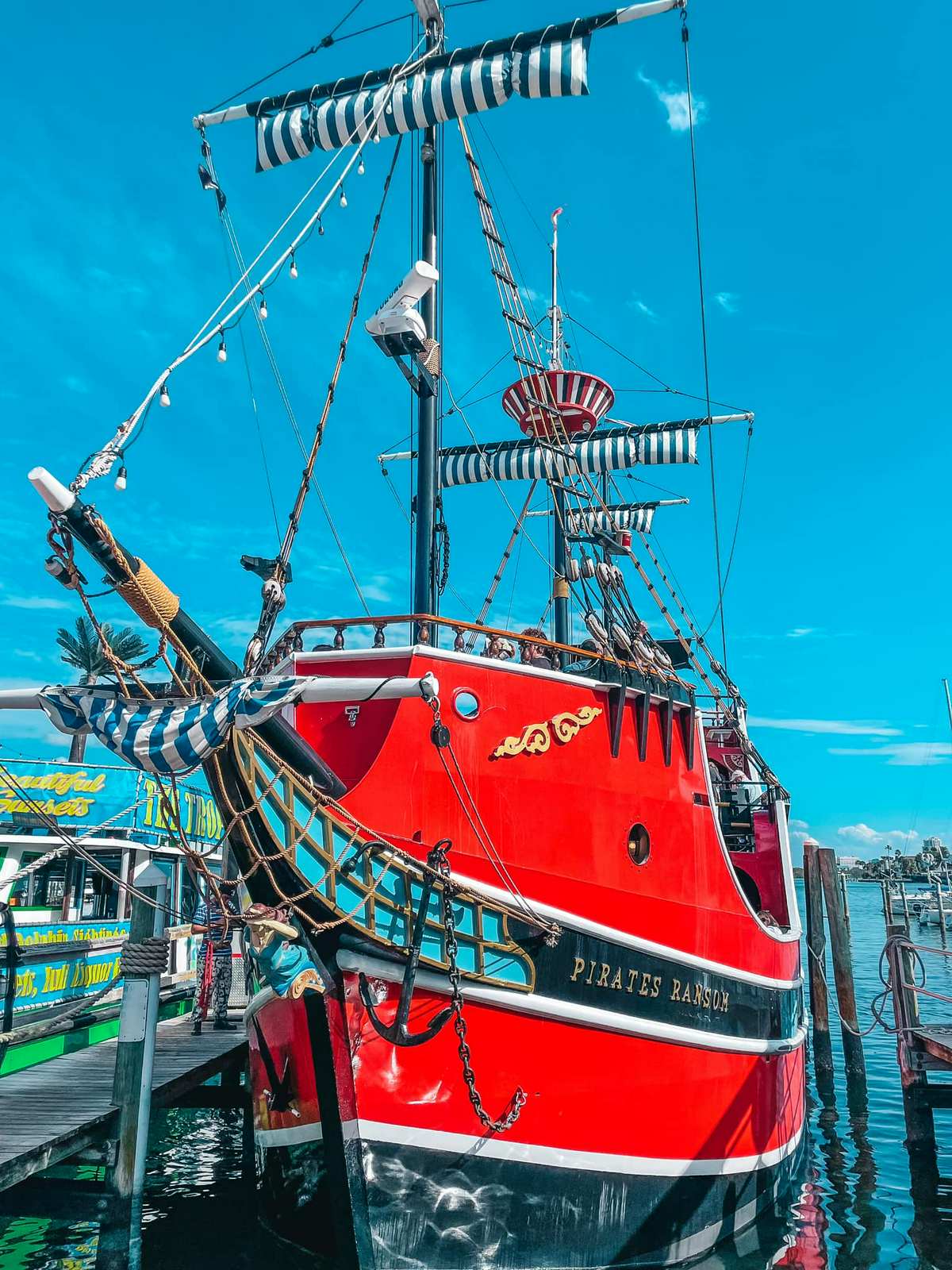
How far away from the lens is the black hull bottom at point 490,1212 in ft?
23.9

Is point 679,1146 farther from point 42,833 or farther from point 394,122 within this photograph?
point 394,122

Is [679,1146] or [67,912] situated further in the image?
[67,912]

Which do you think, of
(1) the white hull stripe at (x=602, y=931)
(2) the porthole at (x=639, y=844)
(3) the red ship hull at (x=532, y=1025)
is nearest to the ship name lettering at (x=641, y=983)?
(3) the red ship hull at (x=532, y=1025)

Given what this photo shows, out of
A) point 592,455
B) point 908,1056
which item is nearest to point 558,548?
point 592,455

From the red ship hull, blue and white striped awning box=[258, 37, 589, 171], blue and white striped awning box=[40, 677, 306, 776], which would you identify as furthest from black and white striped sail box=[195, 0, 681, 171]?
blue and white striped awning box=[40, 677, 306, 776]

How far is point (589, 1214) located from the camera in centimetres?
805

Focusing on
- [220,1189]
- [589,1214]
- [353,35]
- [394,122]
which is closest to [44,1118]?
[220,1189]

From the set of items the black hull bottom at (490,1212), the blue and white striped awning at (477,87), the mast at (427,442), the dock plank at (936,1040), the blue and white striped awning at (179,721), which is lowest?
the black hull bottom at (490,1212)

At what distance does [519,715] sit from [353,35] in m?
9.88

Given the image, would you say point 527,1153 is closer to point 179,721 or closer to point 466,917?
point 466,917

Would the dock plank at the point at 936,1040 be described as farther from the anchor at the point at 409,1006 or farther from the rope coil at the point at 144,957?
the rope coil at the point at 144,957

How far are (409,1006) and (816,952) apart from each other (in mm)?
15076

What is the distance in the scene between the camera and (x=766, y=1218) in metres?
10.9

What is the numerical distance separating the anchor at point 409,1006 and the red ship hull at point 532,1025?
97 mm
